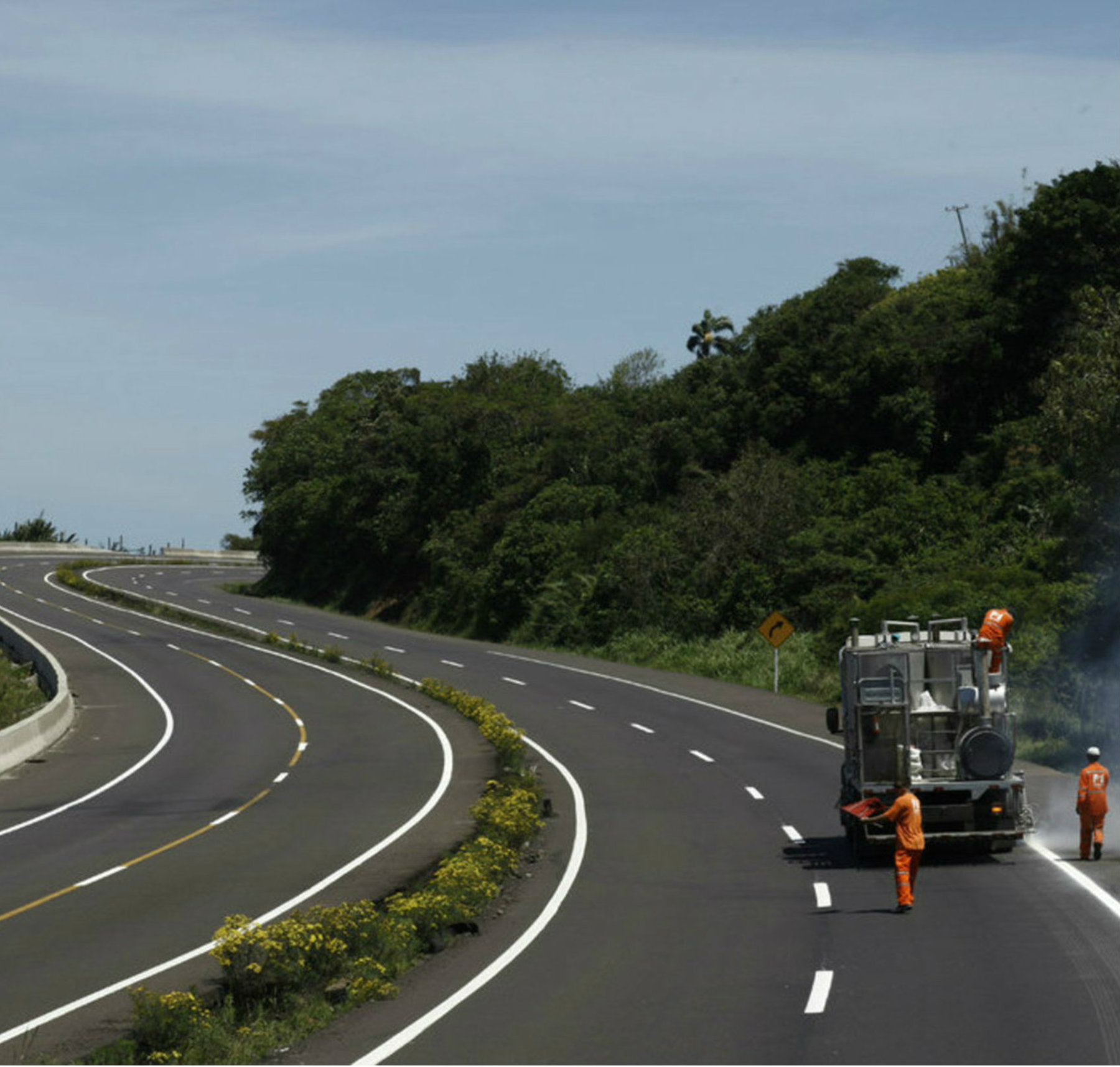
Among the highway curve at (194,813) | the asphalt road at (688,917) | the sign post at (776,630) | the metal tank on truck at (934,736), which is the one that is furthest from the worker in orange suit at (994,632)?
the sign post at (776,630)

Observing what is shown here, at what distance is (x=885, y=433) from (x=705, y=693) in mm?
27375

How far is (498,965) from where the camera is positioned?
1669 cm

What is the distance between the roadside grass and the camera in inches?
2021

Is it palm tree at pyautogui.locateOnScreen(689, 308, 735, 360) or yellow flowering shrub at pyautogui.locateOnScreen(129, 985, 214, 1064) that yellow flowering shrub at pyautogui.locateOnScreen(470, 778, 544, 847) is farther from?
palm tree at pyautogui.locateOnScreen(689, 308, 735, 360)

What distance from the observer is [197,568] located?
134 metres

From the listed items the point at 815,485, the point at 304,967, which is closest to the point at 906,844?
the point at 304,967

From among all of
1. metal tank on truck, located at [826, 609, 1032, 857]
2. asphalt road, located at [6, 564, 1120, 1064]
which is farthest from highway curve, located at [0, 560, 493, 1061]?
metal tank on truck, located at [826, 609, 1032, 857]

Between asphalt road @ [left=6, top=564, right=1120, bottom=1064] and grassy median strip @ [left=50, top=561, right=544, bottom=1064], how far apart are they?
357 mm

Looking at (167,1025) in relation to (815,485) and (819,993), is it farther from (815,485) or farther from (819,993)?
(815,485)

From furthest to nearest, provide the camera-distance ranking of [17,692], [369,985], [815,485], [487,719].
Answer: [815,485] → [17,692] → [487,719] → [369,985]

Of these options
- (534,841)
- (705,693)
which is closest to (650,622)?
(705,693)

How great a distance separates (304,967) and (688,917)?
221 inches

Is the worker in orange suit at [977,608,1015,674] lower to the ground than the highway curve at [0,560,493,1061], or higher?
higher

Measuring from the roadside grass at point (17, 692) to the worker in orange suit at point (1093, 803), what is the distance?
34603mm
